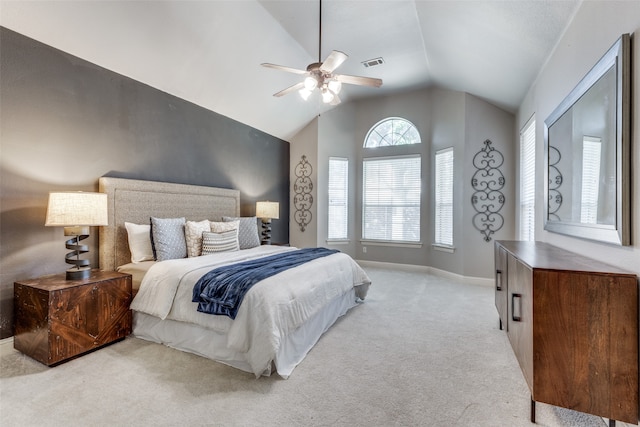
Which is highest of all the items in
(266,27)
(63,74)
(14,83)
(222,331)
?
(266,27)

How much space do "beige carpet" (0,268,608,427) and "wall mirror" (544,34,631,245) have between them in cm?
114

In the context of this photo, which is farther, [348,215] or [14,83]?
[348,215]

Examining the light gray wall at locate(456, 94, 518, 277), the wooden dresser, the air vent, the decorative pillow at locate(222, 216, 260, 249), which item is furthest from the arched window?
Answer: the wooden dresser

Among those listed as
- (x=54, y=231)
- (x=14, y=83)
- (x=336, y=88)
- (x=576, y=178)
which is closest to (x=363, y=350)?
(x=576, y=178)

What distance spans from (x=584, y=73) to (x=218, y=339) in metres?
3.34

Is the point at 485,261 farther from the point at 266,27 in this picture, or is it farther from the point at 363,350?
the point at 266,27

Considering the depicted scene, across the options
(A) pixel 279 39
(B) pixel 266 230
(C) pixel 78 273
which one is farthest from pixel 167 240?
(A) pixel 279 39

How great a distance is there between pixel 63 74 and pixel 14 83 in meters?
0.41

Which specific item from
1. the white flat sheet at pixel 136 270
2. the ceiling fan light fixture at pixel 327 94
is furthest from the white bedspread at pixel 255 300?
the ceiling fan light fixture at pixel 327 94

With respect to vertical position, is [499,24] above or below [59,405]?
above

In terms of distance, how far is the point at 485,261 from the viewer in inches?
189

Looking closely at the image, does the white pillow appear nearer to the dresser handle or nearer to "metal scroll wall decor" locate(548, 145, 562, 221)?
the dresser handle

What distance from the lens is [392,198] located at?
19.8ft

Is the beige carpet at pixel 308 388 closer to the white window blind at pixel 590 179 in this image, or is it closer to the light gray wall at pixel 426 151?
the white window blind at pixel 590 179
